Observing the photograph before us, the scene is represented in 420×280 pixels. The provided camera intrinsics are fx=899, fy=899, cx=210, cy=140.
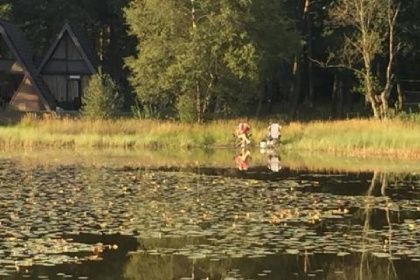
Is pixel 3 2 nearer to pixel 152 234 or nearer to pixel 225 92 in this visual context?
pixel 225 92

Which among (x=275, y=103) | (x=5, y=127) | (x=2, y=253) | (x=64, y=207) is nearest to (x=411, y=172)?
(x=64, y=207)

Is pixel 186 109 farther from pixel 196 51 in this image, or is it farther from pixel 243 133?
pixel 243 133

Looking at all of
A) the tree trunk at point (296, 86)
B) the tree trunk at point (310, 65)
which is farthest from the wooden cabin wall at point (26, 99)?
the tree trunk at point (310, 65)

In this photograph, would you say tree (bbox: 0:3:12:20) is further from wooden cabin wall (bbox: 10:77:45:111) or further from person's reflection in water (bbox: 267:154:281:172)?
person's reflection in water (bbox: 267:154:281:172)

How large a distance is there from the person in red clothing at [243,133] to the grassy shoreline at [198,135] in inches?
26.5

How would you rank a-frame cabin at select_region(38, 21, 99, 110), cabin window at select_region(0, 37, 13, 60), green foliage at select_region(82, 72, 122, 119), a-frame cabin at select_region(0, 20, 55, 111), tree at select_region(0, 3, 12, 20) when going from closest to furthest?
green foliage at select_region(82, 72, 122, 119) → a-frame cabin at select_region(0, 20, 55, 111) → a-frame cabin at select_region(38, 21, 99, 110) → cabin window at select_region(0, 37, 13, 60) → tree at select_region(0, 3, 12, 20)

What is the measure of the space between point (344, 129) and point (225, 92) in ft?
30.8

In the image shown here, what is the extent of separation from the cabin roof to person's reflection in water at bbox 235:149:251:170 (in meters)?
23.3

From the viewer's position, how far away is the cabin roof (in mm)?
58125

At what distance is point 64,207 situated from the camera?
19.8 m

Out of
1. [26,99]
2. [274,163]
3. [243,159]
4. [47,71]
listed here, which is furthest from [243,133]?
[47,71]

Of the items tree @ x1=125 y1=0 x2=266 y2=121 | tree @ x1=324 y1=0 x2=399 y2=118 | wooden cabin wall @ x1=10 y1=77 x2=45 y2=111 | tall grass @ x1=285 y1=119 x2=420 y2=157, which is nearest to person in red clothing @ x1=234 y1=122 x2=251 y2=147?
tall grass @ x1=285 y1=119 x2=420 y2=157

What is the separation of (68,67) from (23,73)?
3.06 meters

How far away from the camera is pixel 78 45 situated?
193 feet
